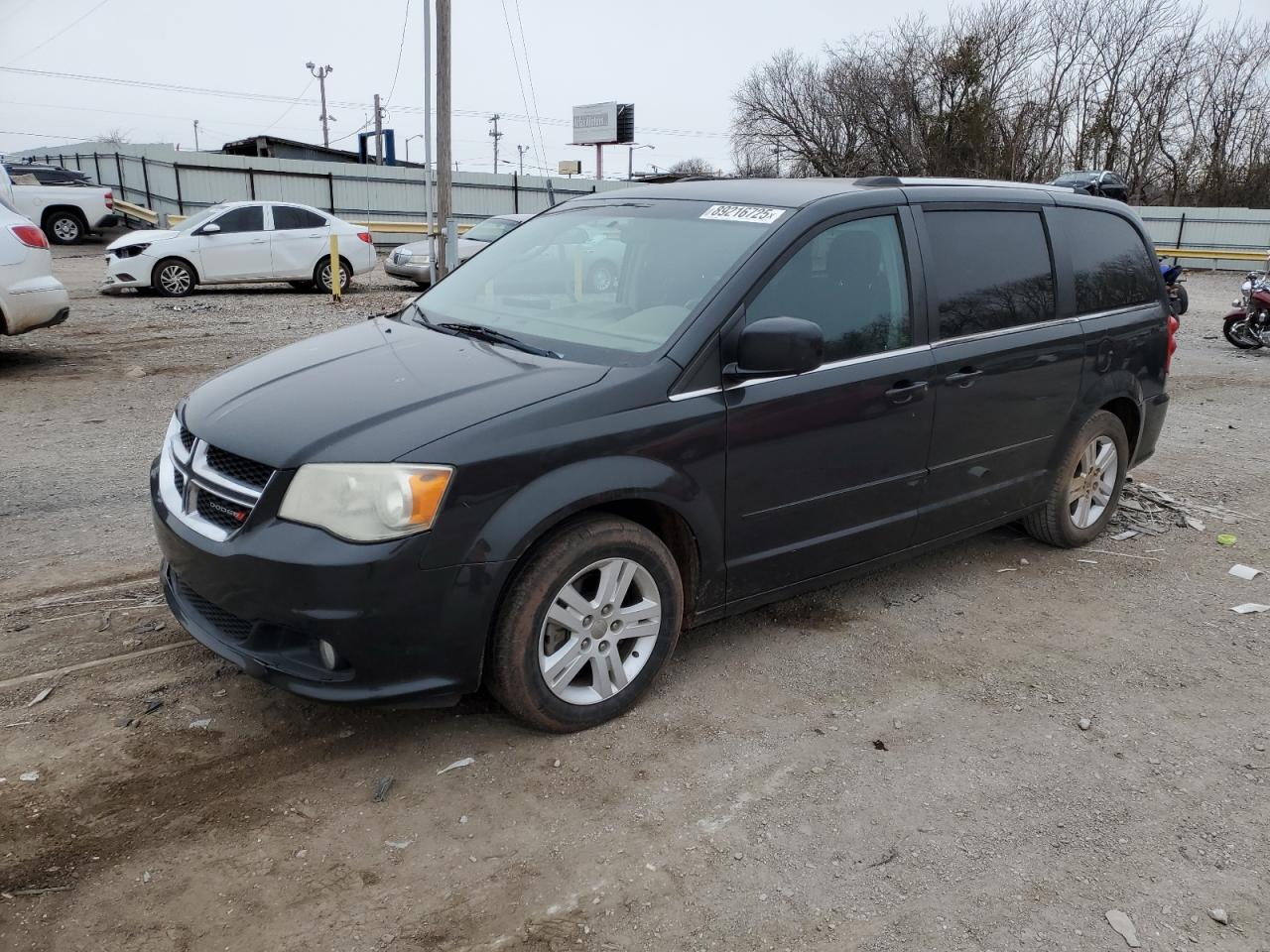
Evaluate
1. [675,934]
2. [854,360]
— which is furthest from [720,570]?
[675,934]

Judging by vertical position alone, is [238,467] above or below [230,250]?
above

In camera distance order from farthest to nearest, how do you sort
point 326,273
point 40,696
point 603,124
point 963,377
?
point 603,124 → point 326,273 → point 963,377 → point 40,696

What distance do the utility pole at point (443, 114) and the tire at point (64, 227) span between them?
40.7 ft

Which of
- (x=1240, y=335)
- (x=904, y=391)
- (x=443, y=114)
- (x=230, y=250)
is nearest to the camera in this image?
(x=904, y=391)

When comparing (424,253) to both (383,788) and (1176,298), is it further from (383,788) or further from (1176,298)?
(383,788)

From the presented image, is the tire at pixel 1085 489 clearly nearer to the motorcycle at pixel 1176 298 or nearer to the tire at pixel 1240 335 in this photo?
the motorcycle at pixel 1176 298

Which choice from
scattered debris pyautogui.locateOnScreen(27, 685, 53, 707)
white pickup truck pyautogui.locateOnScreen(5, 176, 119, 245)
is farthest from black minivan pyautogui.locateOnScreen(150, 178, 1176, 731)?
white pickup truck pyautogui.locateOnScreen(5, 176, 119, 245)

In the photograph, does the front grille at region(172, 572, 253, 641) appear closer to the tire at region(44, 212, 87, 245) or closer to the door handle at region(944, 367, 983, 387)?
the door handle at region(944, 367, 983, 387)

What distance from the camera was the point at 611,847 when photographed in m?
2.91

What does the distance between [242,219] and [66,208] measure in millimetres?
12415

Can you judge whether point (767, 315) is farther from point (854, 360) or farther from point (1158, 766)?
point (1158, 766)

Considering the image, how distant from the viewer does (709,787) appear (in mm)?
3217

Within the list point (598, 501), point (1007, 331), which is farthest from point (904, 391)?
point (598, 501)

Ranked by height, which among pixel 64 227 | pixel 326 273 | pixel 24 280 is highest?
pixel 24 280
